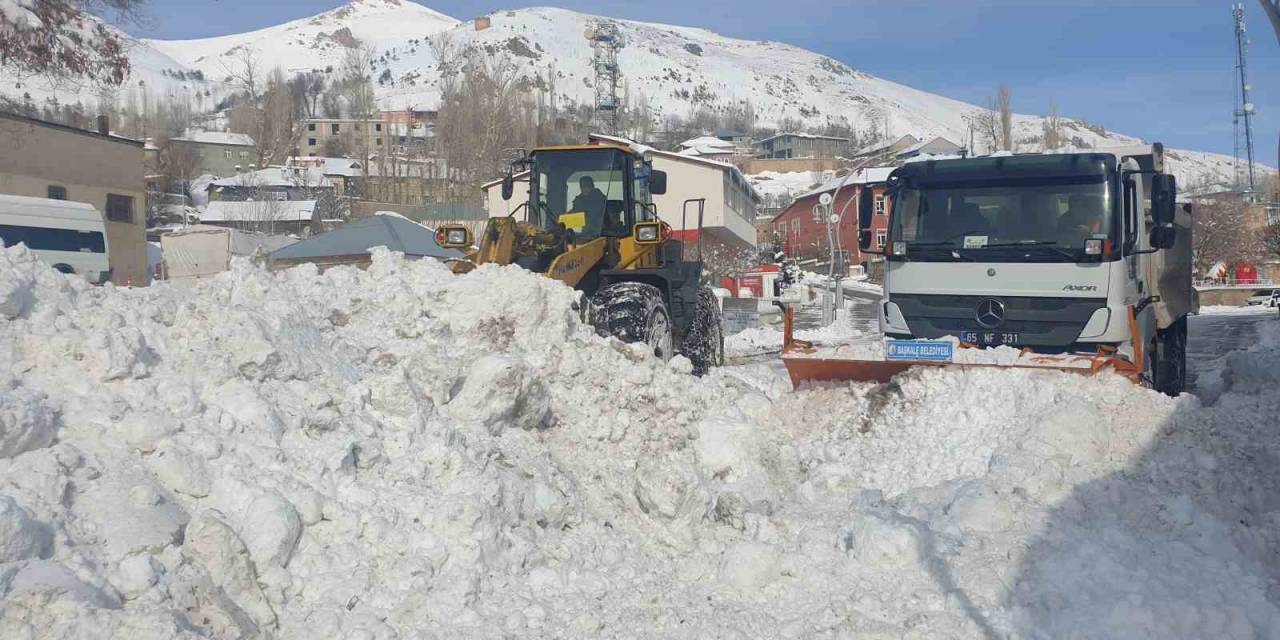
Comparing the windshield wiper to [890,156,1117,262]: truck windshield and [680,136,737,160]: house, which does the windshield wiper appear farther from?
[680,136,737,160]: house

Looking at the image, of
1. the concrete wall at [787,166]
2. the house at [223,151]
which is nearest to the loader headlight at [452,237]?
the house at [223,151]

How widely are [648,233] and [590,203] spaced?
2.47ft

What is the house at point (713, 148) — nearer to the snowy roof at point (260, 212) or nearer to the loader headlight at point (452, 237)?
the snowy roof at point (260, 212)

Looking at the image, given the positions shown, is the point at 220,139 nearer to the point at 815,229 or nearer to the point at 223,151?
the point at 223,151

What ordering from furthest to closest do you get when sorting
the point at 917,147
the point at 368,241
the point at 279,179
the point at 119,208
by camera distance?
the point at 279,179 < the point at 917,147 < the point at 119,208 < the point at 368,241

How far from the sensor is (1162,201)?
834 cm

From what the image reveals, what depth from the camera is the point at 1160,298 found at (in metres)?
10.1

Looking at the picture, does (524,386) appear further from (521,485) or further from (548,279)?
(548,279)

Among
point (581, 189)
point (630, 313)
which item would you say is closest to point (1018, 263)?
point (630, 313)

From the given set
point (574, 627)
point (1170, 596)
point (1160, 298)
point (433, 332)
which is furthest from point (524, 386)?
point (1160, 298)

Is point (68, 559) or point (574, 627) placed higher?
point (68, 559)

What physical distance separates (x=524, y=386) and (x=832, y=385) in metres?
3.11

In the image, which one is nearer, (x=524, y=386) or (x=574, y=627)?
(x=574, y=627)

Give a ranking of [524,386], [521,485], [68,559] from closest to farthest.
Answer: [68,559] → [521,485] → [524,386]
